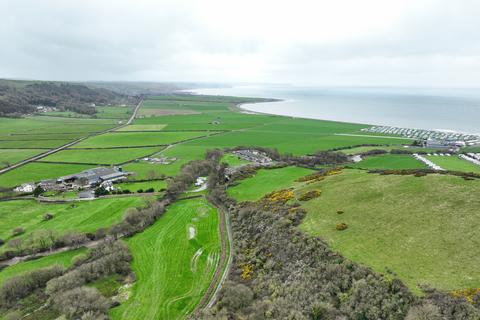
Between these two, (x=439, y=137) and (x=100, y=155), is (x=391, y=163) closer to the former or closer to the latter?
(x=439, y=137)

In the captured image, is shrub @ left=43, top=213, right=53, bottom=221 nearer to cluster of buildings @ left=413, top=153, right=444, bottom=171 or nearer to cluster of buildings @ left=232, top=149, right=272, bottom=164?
cluster of buildings @ left=232, top=149, right=272, bottom=164

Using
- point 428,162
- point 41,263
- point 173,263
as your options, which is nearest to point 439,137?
point 428,162

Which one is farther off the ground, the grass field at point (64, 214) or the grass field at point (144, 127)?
the grass field at point (144, 127)

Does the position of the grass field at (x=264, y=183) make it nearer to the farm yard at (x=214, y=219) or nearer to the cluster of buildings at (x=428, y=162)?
the farm yard at (x=214, y=219)

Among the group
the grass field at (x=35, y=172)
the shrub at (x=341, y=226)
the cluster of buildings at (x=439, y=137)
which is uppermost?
the cluster of buildings at (x=439, y=137)

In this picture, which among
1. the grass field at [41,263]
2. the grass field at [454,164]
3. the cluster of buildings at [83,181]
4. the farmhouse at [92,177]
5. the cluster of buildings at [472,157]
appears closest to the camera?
the grass field at [41,263]

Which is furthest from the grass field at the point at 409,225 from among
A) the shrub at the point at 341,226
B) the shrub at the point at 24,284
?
the shrub at the point at 24,284
